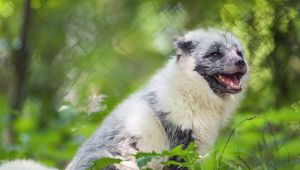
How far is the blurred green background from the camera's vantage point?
657 cm

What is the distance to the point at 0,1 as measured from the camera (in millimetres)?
7316

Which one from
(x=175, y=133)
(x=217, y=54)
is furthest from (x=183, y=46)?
(x=175, y=133)

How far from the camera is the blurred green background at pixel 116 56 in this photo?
21.6ft

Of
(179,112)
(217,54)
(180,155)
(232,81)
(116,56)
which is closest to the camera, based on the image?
(180,155)

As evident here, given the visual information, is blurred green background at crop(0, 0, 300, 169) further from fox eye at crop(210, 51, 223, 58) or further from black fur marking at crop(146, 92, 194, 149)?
black fur marking at crop(146, 92, 194, 149)

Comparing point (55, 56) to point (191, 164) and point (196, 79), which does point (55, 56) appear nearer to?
point (196, 79)

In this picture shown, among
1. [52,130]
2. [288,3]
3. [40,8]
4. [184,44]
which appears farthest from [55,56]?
[288,3]

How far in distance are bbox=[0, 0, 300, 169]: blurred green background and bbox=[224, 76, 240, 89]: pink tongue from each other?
0.41 metres

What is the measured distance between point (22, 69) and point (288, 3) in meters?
2.66

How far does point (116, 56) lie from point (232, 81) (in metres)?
1.74

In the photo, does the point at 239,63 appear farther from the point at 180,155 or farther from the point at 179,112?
the point at 180,155

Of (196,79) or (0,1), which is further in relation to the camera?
(0,1)

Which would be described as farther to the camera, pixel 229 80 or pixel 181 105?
pixel 229 80

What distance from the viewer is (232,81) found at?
19.9 feet
